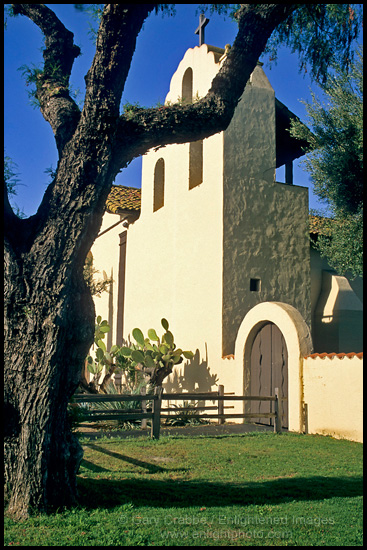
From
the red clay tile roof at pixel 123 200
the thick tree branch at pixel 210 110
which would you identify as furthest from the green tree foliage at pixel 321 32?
the red clay tile roof at pixel 123 200

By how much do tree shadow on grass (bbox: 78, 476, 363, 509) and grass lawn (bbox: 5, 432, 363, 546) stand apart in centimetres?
1

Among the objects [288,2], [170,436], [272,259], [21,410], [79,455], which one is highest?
[288,2]

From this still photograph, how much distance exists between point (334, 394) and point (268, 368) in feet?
7.67

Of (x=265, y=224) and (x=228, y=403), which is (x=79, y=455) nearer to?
(x=228, y=403)

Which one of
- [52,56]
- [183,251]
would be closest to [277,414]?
[183,251]

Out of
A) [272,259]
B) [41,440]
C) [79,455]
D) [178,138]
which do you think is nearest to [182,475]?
[79,455]

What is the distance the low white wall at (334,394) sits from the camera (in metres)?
11.1

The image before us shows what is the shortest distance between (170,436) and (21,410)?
5.94m

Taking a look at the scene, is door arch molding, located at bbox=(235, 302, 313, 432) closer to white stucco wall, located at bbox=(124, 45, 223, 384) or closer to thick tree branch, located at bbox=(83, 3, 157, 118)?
white stucco wall, located at bbox=(124, 45, 223, 384)

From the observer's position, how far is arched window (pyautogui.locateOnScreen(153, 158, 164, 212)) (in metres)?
19.8

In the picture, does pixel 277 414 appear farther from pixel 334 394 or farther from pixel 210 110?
pixel 210 110

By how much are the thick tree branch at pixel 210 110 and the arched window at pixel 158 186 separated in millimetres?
12570

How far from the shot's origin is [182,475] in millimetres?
7934

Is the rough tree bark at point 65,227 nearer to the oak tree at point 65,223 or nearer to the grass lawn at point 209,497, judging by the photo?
the oak tree at point 65,223
